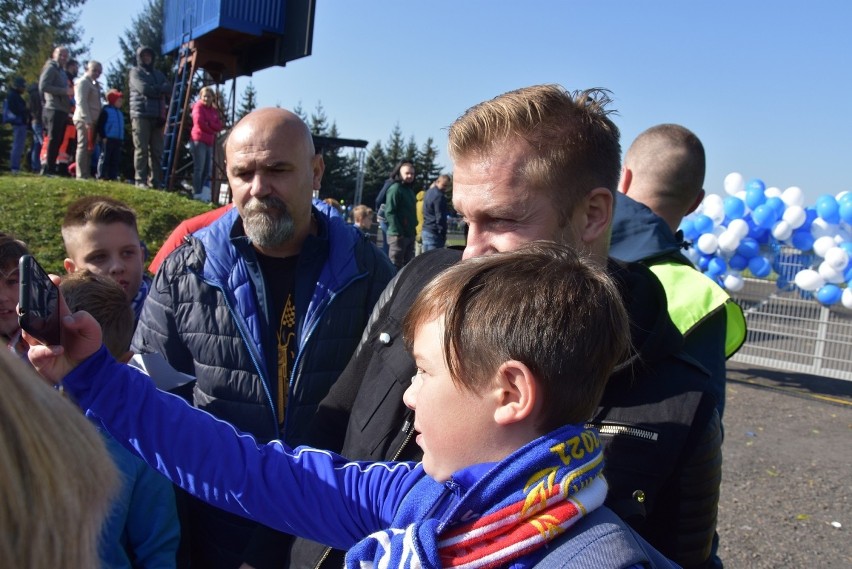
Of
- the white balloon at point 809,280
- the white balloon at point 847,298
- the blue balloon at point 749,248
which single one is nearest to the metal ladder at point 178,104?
the blue balloon at point 749,248

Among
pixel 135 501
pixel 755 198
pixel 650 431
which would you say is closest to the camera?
pixel 650 431

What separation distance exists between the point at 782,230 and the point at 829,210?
2.26ft

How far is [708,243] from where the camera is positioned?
1012 centimetres

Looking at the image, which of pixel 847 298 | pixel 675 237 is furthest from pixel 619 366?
pixel 847 298

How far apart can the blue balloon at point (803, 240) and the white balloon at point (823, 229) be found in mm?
69

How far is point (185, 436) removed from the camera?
153 cm

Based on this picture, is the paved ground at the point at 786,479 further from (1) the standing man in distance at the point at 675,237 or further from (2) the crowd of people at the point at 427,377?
(2) the crowd of people at the point at 427,377

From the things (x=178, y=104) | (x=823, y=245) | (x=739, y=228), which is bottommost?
(x=823, y=245)

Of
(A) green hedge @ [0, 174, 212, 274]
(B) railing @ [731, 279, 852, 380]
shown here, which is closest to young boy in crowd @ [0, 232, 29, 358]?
(A) green hedge @ [0, 174, 212, 274]

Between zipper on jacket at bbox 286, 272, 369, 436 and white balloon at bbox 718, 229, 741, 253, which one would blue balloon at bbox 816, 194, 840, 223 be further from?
zipper on jacket at bbox 286, 272, 369, 436

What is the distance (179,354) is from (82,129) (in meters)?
12.1

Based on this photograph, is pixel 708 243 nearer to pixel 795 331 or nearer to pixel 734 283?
pixel 734 283

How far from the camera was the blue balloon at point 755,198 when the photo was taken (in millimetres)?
10406

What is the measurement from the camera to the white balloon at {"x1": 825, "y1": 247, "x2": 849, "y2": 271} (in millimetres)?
9094
